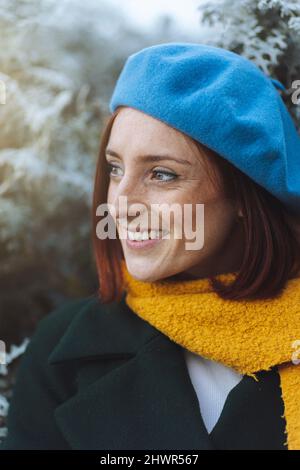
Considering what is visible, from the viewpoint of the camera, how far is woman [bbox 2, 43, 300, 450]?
1.25 meters

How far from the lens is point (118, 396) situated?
1.39 metres

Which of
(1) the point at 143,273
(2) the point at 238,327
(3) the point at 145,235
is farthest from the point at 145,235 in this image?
(2) the point at 238,327

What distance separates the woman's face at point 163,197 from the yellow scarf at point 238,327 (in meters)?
0.08

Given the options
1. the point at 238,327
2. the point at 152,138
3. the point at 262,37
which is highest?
the point at 262,37

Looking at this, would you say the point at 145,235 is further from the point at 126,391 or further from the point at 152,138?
the point at 126,391

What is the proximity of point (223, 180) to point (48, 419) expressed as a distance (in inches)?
33.0

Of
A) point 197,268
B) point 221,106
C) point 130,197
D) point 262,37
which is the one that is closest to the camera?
point 221,106

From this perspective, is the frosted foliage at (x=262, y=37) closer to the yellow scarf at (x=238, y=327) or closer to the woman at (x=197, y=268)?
the woman at (x=197, y=268)

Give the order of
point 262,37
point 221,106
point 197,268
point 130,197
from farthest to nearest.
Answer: point 262,37 → point 197,268 → point 130,197 → point 221,106

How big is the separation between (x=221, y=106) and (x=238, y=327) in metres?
0.55

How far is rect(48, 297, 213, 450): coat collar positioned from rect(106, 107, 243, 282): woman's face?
22 centimetres

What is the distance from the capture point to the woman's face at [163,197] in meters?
1.27

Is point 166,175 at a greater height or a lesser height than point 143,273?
greater

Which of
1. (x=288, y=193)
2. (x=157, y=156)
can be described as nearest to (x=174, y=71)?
(x=157, y=156)
